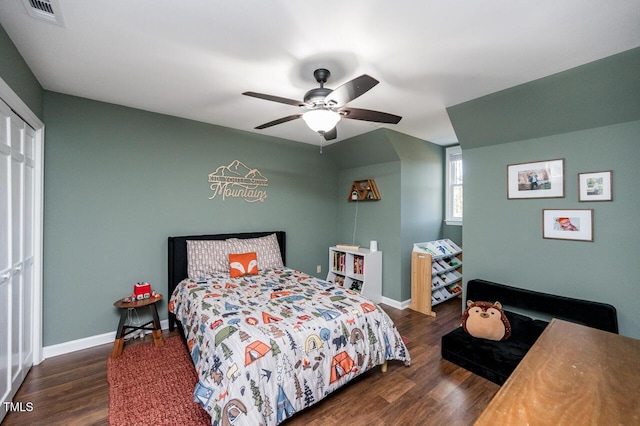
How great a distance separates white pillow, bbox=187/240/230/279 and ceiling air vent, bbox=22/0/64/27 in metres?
2.18

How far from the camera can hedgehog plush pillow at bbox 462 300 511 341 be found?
241cm

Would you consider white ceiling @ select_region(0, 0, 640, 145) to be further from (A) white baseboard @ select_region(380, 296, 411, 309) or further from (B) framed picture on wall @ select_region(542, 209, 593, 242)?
(A) white baseboard @ select_region(380, 296, 411, 309)

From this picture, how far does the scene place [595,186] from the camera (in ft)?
7.91

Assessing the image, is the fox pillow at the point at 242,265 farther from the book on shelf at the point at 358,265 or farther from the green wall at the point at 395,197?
the green wall at the point at 395,197

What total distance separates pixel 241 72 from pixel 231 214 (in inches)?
78.4

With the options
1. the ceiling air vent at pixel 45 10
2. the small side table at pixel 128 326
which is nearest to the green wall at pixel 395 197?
the small side table at pixel 128 326

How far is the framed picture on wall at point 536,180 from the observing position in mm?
2605

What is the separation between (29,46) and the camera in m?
1.88

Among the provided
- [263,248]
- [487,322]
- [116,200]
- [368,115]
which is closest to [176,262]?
[116,200]

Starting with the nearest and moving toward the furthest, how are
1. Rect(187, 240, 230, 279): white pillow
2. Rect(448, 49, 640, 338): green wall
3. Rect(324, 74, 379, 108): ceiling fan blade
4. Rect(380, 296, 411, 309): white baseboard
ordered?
Rect(324, 74, 379, 108): ceiling fan blade
Rect(448, 49, 640, 338): green wall
Rect(187, 240, 230, 279): white pillow
Rect(380, 296, 411, 309): white baseboard

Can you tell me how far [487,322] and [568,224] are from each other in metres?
1.20

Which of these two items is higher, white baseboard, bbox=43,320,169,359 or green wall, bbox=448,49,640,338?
green wall, bbox=448,49,640,338

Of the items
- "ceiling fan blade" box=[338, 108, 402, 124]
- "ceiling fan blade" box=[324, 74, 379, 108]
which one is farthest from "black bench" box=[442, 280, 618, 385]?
"ceiling fan blade" box=[324, 74, 379, 108]

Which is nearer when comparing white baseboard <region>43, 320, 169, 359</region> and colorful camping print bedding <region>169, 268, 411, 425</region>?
colorful camping print bedding <region>169, 268, 411, 425</region>
